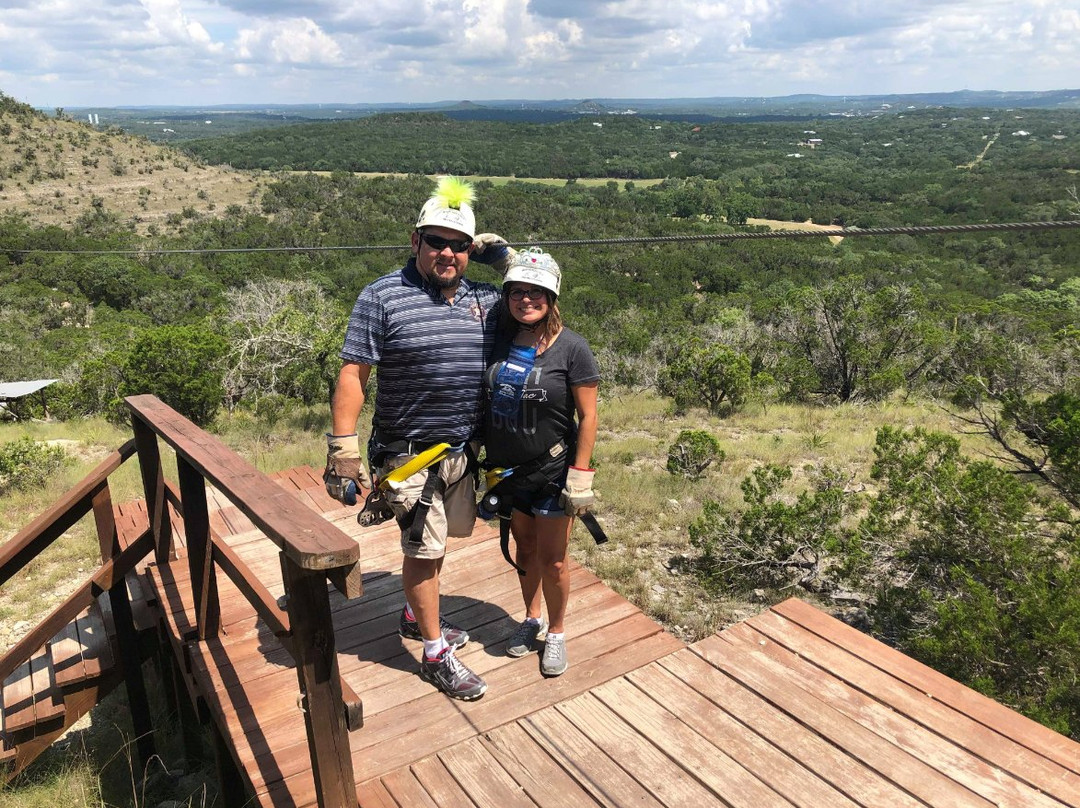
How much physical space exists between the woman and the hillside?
5232 cm

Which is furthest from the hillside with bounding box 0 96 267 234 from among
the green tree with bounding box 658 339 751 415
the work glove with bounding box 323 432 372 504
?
the work glove with bounding box 323 432 372 504

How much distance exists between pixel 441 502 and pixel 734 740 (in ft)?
4.02

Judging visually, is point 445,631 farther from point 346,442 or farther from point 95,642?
point 95,642

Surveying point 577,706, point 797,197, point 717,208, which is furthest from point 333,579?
point 797,197

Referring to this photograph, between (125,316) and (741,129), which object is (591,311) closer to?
(125,316)

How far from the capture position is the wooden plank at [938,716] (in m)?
2.04

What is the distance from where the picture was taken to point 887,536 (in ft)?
15.0

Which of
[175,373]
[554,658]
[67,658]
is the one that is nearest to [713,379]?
[175,373]

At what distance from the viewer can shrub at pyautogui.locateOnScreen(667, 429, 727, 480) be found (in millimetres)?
7199

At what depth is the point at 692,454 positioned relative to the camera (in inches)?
286

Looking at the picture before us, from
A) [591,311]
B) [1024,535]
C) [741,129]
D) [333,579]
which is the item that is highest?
[741,129]

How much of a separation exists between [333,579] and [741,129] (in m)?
164

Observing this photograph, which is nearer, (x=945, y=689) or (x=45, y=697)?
(x=945, y=689)

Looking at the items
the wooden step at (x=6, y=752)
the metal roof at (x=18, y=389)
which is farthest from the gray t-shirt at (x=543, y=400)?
the metal roof at (x=18, y=389)
